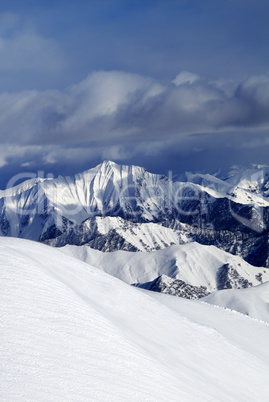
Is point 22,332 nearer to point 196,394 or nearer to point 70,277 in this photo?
point 196,394

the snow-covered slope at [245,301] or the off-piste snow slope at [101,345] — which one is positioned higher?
the off-piste snow slope at [101,345]

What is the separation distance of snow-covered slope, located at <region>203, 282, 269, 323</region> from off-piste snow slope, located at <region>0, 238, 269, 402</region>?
223 feet

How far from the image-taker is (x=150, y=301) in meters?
30.9

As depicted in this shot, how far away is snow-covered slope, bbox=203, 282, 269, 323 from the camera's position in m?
101

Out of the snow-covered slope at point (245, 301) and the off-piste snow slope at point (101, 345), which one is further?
the snow-covered slope at point (245, 301)

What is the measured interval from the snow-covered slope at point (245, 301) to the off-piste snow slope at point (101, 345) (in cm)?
6786

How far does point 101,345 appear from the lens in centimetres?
1909

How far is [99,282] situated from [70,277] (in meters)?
2.63

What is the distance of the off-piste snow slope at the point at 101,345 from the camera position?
595 inches

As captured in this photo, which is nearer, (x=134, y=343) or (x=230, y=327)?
(x=134, y=343)

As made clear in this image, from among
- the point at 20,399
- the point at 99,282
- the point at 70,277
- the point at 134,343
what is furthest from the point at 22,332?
the point at 99,282

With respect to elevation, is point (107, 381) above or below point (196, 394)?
above

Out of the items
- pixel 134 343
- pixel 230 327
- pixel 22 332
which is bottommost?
pixel 230 327

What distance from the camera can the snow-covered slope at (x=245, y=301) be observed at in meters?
101
